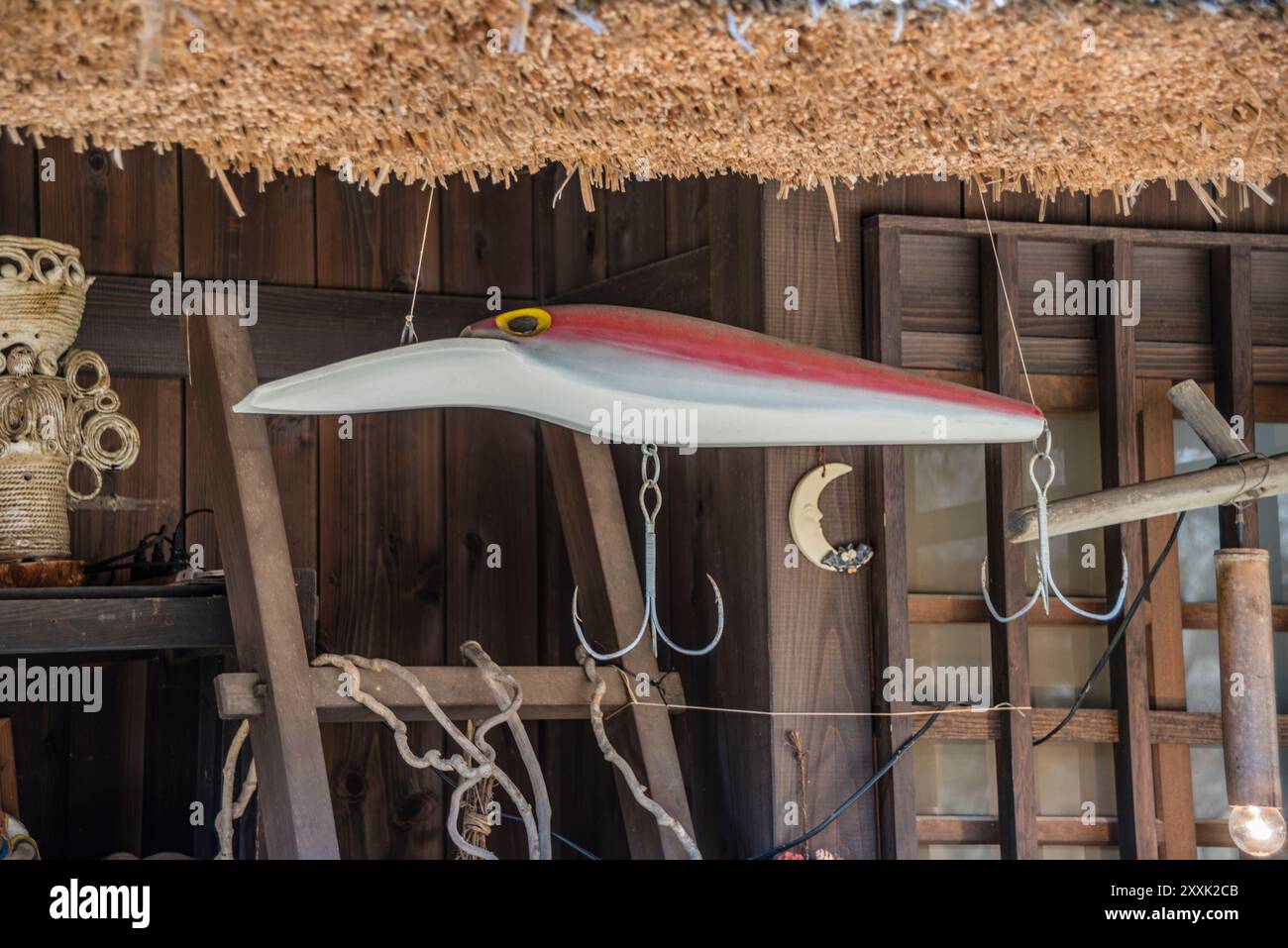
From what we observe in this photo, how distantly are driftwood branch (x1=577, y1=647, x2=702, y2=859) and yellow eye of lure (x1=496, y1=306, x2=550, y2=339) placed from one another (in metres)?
0.45

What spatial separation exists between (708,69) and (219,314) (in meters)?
0.76

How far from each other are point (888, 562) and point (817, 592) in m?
0.11

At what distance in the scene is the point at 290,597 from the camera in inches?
67.2

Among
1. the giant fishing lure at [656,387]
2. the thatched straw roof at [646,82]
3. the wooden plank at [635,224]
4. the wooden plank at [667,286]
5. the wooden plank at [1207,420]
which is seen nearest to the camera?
the thatched straw roof at [646,82]

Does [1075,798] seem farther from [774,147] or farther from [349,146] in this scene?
[349,146]

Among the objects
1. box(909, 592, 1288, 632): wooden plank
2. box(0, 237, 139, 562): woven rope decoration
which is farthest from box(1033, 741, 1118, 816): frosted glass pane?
box(0, 237, 139, 562): woven rope decoration

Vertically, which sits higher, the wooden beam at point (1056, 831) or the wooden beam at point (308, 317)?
the wooden beam at point (308, 317)

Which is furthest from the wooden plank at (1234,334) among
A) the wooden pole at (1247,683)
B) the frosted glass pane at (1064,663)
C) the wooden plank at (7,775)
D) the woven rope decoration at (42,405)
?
the wooden plank at (7,775)

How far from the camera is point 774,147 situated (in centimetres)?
164

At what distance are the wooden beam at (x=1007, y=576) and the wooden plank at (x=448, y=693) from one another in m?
0.46

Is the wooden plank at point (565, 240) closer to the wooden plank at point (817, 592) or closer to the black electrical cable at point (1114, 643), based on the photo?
the wooden plank at point (817, 592)

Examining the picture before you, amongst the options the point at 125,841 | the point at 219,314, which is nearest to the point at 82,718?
the point at 125,841

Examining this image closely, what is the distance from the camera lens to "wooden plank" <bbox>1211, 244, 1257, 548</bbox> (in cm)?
204

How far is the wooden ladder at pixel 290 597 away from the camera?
64.6 inches
